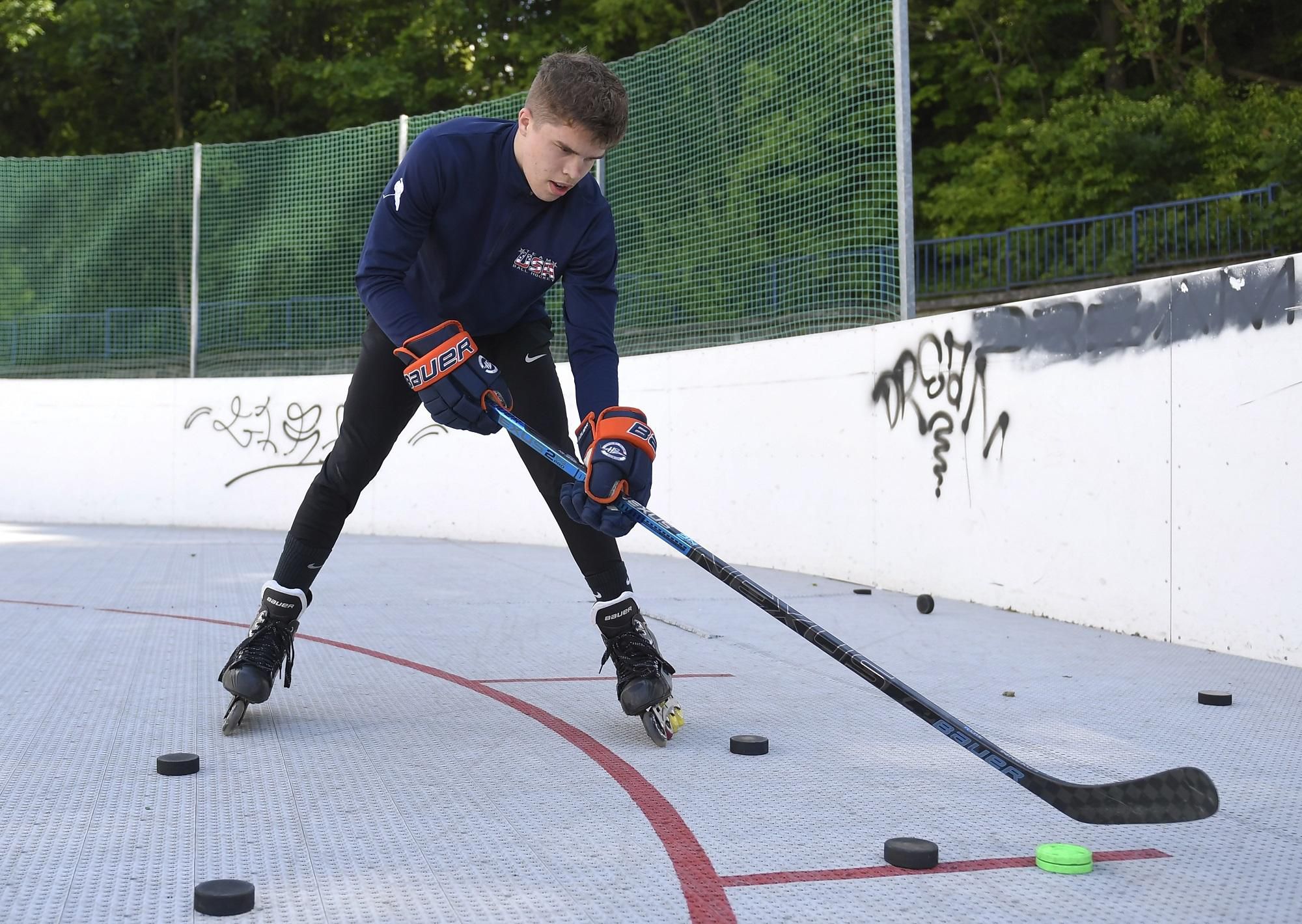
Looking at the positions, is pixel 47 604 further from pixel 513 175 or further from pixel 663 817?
pixel 663 817

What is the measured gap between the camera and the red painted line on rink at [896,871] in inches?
83.0

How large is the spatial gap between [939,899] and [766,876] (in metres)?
0.28

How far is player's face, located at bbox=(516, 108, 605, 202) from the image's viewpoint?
9.25ft

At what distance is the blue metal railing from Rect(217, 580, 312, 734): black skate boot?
30.0 feet

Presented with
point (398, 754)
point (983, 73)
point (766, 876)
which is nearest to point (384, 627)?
point (398, 754)

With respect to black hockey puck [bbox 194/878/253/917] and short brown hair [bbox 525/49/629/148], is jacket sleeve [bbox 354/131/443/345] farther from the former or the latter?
black hockey puck [bbox 194/878/253/917]

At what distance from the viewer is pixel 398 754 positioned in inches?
115

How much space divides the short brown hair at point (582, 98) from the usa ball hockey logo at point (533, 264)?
360mm

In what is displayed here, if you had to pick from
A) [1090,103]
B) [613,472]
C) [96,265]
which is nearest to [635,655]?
[613,472]

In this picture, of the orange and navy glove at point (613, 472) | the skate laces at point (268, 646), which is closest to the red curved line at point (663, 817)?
the orange and navy glove at point (613, 472)

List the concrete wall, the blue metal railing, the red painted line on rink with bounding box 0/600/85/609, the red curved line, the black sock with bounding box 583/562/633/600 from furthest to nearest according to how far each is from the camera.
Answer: the blue metal railing, the red painted line on rink with bounding box 0/600/85/609, the concrete wall, the black sock with bounding box 583/562/633/600, the red curved line

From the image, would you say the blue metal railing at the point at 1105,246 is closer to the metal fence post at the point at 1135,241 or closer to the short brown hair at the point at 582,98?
the metal fence post at the point at 1135,241

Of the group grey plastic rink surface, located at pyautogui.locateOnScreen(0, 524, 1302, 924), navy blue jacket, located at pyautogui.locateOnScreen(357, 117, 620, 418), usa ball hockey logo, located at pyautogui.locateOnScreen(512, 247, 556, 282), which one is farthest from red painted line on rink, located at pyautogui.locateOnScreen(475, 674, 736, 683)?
usa ball hockey logo, located at pyautogui.locateOnScreen(512, 247, 556, 282)

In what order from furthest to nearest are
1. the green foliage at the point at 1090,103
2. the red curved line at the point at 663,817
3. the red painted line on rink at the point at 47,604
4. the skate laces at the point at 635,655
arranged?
the green foliage at the point at 1090,103
the red painted line on rink at the point at 47,604
the skate laces at the point at 635,655
the red curved line at the point at 663,817
